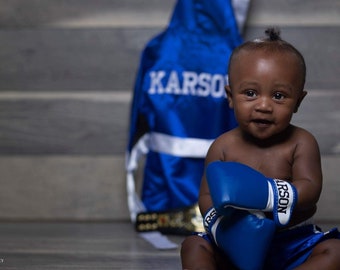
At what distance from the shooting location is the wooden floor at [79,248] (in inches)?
49.9

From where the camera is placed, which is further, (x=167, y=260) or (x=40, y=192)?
(x=40, y=192)

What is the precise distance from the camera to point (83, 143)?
Answer: 1.88 m

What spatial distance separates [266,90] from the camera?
1122mm

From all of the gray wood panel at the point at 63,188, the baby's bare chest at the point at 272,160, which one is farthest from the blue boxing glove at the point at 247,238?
the gray wood panel at the point at 63,188

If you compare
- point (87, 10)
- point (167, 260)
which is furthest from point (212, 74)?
point (167, 260)

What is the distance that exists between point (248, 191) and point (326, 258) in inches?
6.6

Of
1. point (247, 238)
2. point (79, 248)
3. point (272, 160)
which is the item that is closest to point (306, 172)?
point (272, 160)

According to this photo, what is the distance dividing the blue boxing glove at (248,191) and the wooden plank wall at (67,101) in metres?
0.86

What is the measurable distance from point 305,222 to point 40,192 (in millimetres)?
931

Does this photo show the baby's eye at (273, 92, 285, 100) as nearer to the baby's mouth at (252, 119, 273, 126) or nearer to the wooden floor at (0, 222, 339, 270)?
the baby's mouth at (252, 119, 273, 126)

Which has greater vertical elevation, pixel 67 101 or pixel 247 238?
pixel 247 238

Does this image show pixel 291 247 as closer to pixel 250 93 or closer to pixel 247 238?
pixel 247 238

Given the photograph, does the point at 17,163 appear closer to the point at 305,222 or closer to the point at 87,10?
the point at 87,10

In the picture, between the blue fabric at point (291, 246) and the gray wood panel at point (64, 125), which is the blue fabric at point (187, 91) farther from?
the blue fabric at point (291, 246)
